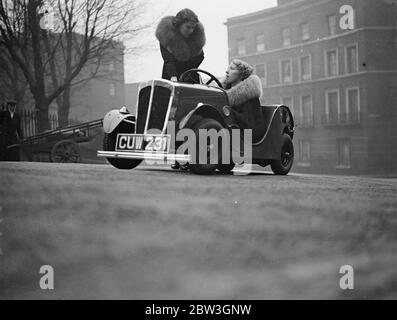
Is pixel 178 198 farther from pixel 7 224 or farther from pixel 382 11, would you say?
pixel 382 11

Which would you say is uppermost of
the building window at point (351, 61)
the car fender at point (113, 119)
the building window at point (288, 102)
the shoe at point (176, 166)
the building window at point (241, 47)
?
the building window at point (241, 47)

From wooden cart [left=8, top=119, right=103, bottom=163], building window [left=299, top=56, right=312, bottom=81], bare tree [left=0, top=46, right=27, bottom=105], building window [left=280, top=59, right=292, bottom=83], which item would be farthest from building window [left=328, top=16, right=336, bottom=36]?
bare tree [left=0, top=46, right=27, bottom=105]

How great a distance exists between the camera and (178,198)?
102 inches

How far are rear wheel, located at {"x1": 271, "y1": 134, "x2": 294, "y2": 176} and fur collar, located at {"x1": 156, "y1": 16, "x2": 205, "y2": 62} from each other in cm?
87

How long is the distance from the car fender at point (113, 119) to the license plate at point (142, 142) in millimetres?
91

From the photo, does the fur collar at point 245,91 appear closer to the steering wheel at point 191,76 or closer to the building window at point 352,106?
the steering wheel at point 191,76

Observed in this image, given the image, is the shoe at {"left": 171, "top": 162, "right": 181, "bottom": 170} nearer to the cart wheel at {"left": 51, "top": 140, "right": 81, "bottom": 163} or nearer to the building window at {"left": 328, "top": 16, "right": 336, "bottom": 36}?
the cart wheel at {"left": 51, "top": 140, "right": 81, "bottom": 163}

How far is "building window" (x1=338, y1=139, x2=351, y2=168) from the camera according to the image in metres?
3.17

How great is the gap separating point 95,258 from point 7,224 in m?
0.51

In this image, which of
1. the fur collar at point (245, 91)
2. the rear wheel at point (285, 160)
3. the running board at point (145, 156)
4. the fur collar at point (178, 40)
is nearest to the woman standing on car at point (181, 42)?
the fur collar at point (178, 40)

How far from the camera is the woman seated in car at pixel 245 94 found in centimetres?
319

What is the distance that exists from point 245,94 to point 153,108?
2.01 feet

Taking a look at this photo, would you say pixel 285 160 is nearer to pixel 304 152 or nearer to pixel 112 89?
pixel 304 152

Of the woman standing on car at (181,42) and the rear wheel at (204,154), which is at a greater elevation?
the woman standing on car at (181,42)
